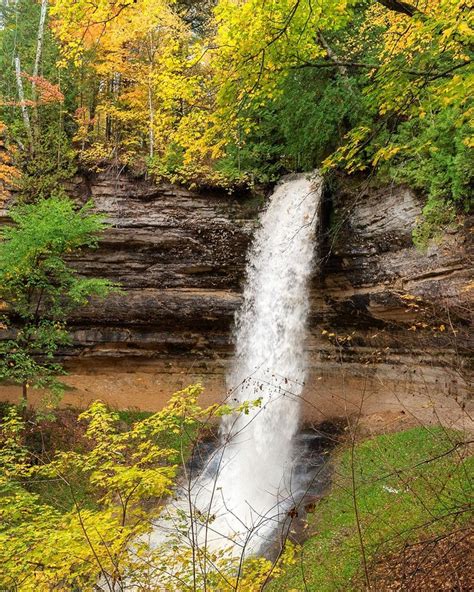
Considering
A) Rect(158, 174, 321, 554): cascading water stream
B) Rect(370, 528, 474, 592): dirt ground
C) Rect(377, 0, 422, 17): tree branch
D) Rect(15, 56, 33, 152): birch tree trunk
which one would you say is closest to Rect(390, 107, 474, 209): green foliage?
Rect(158, 174, 321, 554): cascading water stream

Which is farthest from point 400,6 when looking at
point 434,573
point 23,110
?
point 23,110

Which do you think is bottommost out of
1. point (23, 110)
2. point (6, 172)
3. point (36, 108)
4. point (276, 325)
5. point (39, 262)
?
point (276, 325)

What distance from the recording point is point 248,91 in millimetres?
5199

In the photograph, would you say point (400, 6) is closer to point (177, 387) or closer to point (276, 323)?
point (276, 323)

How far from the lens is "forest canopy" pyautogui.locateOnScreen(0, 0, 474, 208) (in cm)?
477

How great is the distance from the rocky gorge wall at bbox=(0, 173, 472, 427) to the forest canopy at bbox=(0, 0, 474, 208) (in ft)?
4.12

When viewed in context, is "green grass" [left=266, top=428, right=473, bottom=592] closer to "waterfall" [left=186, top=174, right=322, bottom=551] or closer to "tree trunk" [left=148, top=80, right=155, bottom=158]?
"waterfall" [left=186, top=174, right=322, bottom=551]

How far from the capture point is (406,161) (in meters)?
11.9

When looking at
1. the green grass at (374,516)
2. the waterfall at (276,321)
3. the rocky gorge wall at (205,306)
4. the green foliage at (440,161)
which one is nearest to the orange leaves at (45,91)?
the rocky gorge wall at (205,306)

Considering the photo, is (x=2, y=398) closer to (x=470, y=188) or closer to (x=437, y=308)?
(x=437, y=308)

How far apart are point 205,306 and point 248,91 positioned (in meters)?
11.4

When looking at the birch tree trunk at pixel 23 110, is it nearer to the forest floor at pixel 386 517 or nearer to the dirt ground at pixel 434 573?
the forest floor at pixel 386 517

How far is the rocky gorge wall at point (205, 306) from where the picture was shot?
44.4 feet

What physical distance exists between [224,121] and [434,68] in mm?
2615
